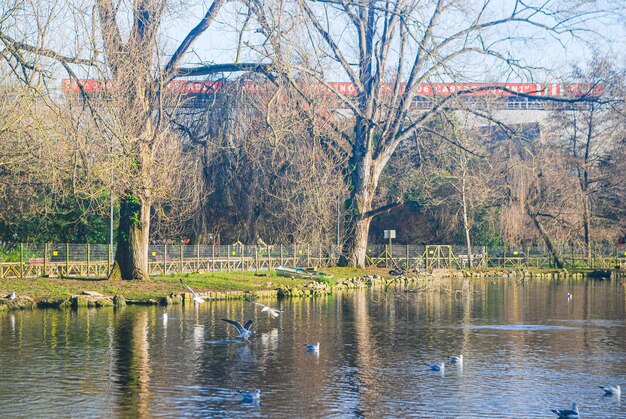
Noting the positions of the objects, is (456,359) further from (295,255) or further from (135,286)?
(295,255)

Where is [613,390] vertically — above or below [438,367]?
below

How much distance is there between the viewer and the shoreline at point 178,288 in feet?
108

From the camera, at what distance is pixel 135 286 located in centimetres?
3625

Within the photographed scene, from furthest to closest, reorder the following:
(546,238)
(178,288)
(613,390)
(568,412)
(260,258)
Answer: (546,238) → (260,258) → (178,288) → (613,390) → (568,412)

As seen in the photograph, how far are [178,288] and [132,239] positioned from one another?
301 cm

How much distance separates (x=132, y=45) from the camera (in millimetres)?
33938

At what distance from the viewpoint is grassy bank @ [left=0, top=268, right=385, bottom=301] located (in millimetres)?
34031

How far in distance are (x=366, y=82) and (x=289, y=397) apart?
3485 centimetres

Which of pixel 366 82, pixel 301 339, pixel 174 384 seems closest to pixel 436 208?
pixel 366 82

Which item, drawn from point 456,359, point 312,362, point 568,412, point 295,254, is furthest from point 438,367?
point 295,254

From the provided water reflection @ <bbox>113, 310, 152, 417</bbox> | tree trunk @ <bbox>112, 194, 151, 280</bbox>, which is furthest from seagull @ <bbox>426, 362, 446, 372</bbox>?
tree trunk @ <bbox>112, 194, 151, 280</bbox>

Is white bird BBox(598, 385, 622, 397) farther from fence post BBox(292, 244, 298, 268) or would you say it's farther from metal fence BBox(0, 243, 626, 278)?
fence post BBox(292, 244, 298, 268)

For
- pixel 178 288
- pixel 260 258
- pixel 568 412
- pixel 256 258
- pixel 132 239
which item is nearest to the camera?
pixel 568 412

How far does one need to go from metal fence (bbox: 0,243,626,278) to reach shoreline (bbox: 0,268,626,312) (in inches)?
126
